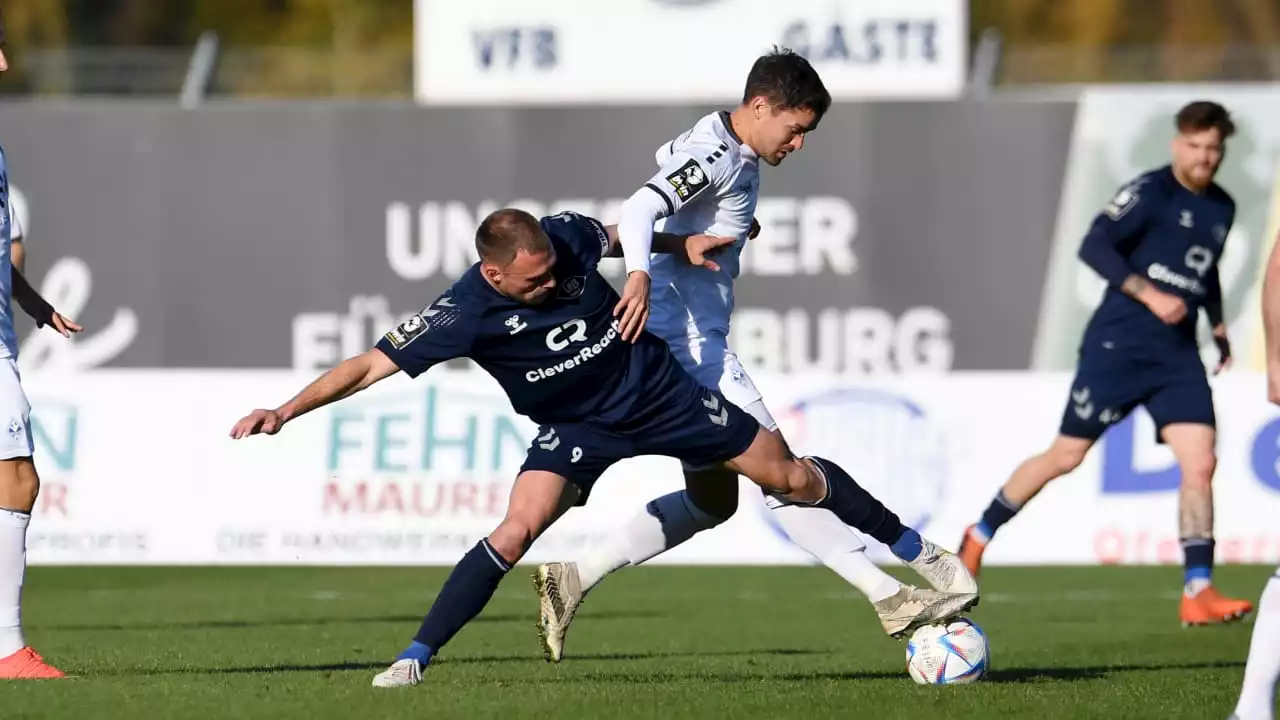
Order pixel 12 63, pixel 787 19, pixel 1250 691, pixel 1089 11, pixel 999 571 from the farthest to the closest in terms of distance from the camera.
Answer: pixel 1089 11, pixel 12 63, pixel 787 19, pixel 999 571, pixel 1250 691

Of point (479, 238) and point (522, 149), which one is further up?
point (479, 238)

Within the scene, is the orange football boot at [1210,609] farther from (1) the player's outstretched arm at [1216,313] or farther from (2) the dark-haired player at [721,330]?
(2) the dark-haired player at [721,330]

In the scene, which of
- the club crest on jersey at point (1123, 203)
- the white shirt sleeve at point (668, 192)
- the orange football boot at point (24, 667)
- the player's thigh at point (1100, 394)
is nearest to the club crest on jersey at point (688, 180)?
the white shirt sleeve at point (668, 192)

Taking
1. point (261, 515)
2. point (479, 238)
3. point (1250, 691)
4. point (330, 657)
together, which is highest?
point (479, 238)

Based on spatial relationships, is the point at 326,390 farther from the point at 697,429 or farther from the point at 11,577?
the point at 11,577

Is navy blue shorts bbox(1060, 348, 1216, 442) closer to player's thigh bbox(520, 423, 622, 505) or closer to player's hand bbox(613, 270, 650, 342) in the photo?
player's thigh bbox(520, 423, 622, 505)

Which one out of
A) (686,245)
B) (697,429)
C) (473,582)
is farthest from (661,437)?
(473,582)

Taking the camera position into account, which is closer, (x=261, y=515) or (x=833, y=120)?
(x=261, y=515)

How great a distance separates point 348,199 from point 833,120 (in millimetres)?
4402

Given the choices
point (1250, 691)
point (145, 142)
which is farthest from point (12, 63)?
point (1250, 691)

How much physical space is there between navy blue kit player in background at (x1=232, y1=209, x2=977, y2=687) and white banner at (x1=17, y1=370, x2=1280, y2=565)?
729 centimetres

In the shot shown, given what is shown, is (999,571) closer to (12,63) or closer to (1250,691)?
(1250,691)

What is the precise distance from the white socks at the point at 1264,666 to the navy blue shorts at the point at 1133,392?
484cm

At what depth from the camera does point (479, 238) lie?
714 centimetres
